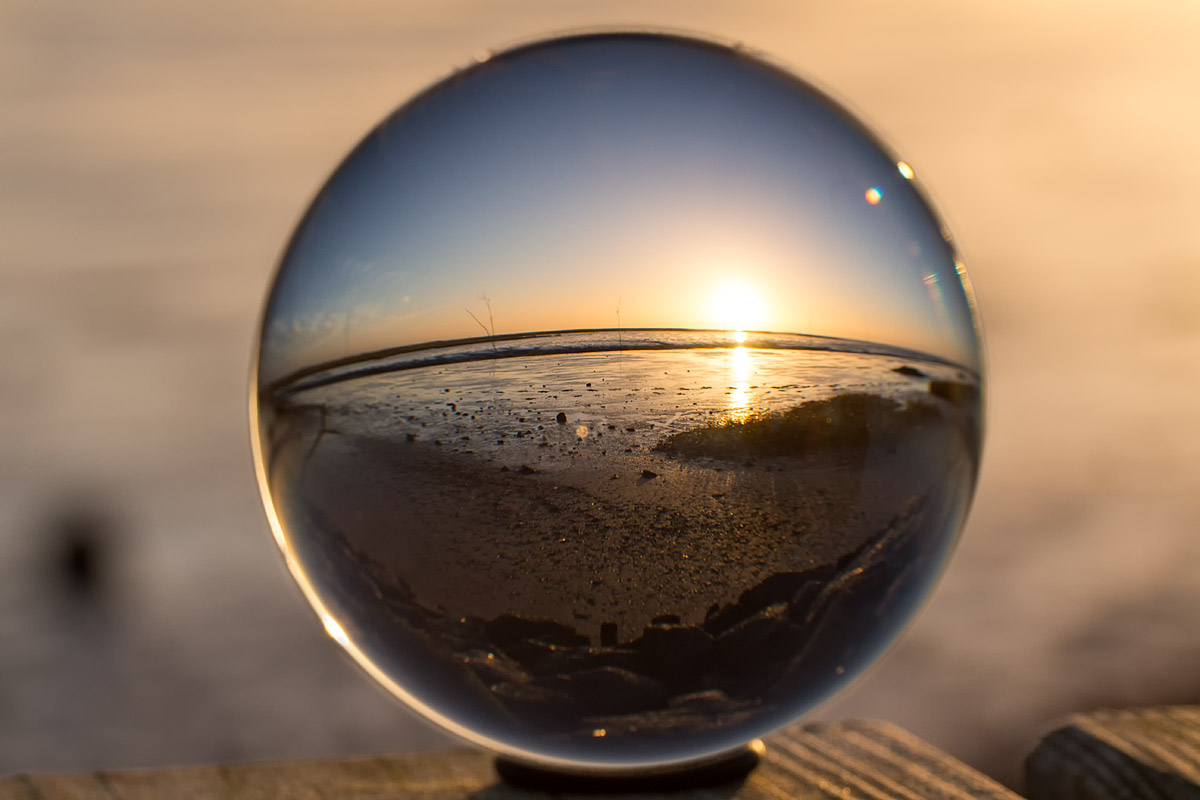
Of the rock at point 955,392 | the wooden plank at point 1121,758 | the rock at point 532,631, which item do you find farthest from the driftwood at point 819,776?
the rock at point 955,392

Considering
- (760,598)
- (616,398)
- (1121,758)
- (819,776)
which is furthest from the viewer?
(819,776)

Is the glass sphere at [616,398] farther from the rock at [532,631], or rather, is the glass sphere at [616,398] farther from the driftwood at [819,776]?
the driftwood at [819,776]

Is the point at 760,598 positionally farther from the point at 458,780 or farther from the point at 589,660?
the point at 458,780

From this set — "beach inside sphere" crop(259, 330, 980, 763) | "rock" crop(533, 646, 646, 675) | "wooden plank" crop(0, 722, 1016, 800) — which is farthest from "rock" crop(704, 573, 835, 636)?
"wooden plank" crop(0, 722, 1016, 800)

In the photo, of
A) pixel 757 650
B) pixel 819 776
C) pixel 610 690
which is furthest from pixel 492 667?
pixel 819 776

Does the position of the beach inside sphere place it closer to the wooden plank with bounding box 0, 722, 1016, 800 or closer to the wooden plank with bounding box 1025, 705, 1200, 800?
the wooden plank with bounding box 0, 722, 1016, 800

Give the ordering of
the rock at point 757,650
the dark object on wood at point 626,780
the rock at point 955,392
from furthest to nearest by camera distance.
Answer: the dark object on wood at point 626,780 < the rock at point 955,392 < the rock at point 757,650
